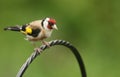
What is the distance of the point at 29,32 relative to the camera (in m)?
2.77

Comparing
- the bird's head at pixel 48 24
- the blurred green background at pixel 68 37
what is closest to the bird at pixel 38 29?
the bird's head at pixel 48 24

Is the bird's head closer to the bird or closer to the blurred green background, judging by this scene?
the bird

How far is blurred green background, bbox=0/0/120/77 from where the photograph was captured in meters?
5.07

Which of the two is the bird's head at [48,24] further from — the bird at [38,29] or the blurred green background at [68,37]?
the blurred green background at [68,37]

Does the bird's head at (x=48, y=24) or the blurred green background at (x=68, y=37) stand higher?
the blurred green background at (x=68, y=37)

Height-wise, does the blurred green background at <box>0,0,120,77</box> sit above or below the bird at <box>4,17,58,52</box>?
above

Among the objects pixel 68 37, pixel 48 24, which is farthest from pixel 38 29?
pixel 68 37

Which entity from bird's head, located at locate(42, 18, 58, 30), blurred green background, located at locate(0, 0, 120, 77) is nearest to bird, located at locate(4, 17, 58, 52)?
bird's head, located at locate(42, 18, 58, 30)

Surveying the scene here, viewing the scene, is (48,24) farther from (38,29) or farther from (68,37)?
(68,37)

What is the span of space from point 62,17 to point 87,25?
282 millimetres

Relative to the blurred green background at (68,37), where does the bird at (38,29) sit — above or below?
below

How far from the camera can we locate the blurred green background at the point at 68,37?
5066 mm

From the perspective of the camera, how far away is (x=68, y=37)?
18.3 ft

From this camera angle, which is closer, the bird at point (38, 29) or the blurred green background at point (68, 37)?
the bird at point (38, 29)
